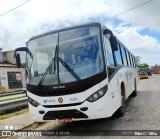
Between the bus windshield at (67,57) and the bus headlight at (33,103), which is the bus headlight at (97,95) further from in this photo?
the bus headlight at (33,103)

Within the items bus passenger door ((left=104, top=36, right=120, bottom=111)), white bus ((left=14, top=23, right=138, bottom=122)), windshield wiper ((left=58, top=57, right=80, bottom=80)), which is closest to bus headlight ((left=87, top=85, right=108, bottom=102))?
white bus ((left=14, top=23, right=138, bottom=122))

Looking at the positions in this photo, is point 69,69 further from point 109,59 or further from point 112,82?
point 109,59

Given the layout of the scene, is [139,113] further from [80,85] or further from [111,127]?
[80,85]

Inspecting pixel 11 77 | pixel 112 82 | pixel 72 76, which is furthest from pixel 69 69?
pixel 11 77

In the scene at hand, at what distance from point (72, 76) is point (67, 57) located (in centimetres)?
62

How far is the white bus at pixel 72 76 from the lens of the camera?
7.12m

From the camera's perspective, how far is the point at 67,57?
25.0 feet

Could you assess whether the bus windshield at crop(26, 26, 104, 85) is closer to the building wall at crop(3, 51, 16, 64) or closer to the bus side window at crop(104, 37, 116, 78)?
the bus side window at crop(104, 37, 116, 78)

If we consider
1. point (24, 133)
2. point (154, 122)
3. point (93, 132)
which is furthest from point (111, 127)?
point (24, 133)

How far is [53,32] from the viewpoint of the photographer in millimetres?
8188

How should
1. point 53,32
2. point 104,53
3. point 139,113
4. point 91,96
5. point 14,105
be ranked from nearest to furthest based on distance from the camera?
1. point 91,96
2. point 104,53
3. point 53,32
4. point 139,113
5. point 14,105

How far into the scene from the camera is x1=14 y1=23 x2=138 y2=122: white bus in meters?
7.12

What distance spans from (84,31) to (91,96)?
1.87 metres

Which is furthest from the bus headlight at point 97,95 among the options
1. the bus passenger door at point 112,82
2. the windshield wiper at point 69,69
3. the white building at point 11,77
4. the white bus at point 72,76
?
the white building at point 11,77
